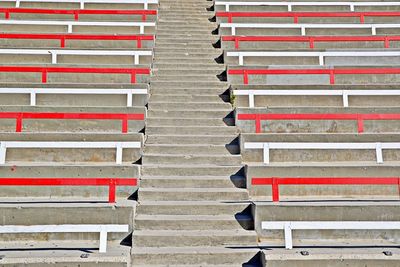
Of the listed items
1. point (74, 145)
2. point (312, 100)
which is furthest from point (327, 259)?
point (312, 100)

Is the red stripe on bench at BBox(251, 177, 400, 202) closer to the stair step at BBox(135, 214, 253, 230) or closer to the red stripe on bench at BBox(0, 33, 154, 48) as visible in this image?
the stair step at BBox(135, 214, 253, 230)

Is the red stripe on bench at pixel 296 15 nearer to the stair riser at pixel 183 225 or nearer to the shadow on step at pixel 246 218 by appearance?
the shadow on step at pixel 246 218

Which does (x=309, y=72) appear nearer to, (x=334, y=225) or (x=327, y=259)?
(x=334, y=225)

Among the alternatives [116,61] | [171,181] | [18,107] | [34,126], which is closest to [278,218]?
[171,181]

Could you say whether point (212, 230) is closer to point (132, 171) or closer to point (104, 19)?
point (132, 171)

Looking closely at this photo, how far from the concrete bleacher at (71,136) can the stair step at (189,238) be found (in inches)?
7.5

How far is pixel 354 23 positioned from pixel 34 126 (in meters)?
7.17

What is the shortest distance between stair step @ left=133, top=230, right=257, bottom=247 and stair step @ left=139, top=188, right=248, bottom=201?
0.51 metres

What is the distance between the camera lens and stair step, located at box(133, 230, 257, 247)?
13.1 ft

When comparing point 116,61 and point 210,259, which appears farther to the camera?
point 116,61

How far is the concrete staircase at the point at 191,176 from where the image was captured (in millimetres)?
3969

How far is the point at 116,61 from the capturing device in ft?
25.1

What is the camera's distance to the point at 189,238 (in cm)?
400

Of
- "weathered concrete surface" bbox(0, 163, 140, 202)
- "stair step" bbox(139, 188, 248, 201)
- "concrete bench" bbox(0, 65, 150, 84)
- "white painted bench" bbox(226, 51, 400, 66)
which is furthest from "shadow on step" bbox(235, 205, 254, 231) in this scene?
"white painted bench" bbox(226, 51, 400, 66)
